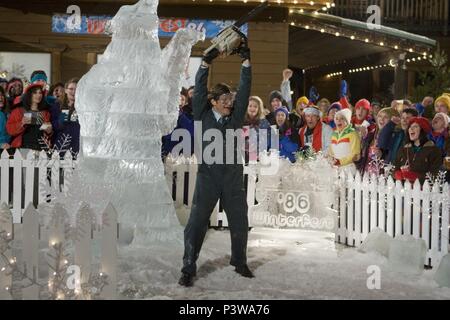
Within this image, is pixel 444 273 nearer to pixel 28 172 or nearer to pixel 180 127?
pixel 180 127

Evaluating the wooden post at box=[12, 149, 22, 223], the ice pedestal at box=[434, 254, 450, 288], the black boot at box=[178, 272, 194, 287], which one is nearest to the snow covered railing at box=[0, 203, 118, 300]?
the black boot at box=[178, 272, 194, 287]

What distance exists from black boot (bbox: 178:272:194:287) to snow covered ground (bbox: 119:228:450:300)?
56mm

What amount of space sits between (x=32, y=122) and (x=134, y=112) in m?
2.76

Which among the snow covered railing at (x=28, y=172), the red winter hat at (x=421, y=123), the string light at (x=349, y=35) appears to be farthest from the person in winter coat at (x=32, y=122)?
the string light at (x=349, y=35)

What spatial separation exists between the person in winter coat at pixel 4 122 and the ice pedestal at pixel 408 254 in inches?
224

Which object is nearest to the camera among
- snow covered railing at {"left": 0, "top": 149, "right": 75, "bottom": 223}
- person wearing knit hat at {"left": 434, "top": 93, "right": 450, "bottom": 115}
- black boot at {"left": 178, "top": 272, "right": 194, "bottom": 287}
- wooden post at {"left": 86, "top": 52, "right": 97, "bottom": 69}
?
black boot at {"left": 178, "top": 272, "right": 194, "bottom": 287}

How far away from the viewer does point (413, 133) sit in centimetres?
830

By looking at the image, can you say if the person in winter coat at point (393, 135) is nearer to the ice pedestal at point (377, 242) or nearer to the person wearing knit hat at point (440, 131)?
the person wearing knit hat at point (440, 131)

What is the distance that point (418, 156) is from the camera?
8227 millimetres

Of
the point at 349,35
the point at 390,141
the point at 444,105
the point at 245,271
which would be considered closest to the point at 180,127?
the point at 390,141

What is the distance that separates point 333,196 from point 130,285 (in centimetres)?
355

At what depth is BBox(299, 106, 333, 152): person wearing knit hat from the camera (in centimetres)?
991

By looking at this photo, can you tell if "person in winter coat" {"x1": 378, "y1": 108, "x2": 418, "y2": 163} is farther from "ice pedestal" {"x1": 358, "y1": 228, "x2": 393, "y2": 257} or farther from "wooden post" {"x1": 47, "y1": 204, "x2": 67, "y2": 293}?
"wooden post" {"x1": 47, "y1": 204, "x2": 67, "y2": 293}

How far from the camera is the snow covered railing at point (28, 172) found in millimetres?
9070
